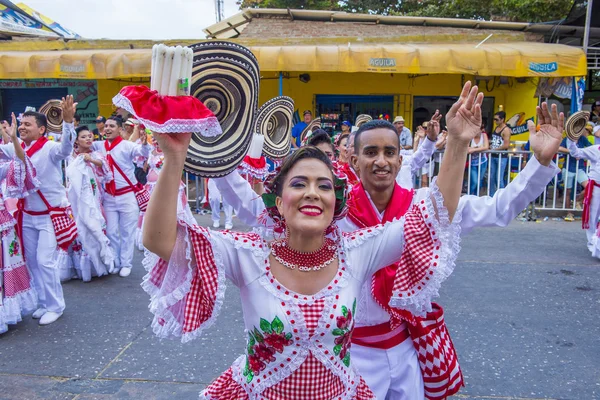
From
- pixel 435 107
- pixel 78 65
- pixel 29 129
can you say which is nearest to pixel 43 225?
pixel 29 129

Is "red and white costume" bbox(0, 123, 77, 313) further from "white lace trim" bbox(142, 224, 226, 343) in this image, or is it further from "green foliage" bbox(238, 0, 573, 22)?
"green foliage" bbox(238, 0, 573, 22)

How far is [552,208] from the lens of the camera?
978 centimetres

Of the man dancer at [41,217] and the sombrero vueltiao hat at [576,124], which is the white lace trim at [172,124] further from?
the sombrero vueltiao hat at [576,124]

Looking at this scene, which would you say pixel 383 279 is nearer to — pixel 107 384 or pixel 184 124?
pixel 184 124

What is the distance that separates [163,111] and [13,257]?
161 inches

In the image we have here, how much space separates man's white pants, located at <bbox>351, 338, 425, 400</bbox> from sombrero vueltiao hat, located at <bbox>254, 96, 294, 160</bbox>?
189 cm

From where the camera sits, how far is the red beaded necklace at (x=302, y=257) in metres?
1.96

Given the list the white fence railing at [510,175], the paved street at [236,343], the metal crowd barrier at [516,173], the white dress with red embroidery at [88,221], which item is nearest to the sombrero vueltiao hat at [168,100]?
the paved street at [236,343]

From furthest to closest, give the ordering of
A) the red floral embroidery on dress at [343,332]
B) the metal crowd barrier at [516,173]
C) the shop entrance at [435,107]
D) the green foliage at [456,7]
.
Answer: the green foliage at [456,7], the shop entrance at [435,107], the metal crowd barrier at [516,173], the red floral embroidery on dress at [343,332]

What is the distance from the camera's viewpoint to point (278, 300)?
1.89 m

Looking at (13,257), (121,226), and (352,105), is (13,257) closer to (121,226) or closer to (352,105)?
(121,226)

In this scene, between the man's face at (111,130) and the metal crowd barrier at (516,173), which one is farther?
the metal crowd barrier at (516,173)

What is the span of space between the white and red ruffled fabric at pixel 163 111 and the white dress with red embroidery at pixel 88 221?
5201 millimetres

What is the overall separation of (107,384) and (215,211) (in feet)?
17.7
